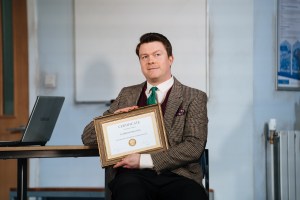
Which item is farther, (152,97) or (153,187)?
(152,97)

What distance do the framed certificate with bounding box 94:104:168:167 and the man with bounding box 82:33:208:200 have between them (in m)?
0.05

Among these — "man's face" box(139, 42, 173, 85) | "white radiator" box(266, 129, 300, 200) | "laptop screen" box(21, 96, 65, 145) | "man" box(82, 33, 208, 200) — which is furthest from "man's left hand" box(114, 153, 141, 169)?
"white radiator" box(266, 129, 300, 200)

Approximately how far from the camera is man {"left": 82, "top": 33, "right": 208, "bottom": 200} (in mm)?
2359

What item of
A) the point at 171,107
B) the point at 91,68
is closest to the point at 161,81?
the point at 171,107

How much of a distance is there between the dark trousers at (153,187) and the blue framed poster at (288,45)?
1960mm

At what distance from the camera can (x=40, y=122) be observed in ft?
9.29

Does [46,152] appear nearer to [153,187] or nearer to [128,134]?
[128,134]

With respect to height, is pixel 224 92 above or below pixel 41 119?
above

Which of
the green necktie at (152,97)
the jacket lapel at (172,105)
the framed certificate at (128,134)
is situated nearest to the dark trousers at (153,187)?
the framed certificate at (128,134)

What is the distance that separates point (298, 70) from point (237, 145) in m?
0.82

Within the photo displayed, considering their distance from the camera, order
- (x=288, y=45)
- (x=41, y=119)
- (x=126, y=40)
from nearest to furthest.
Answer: (x=41, y=119) → (x=126, y=40) → (x=288, y=45)

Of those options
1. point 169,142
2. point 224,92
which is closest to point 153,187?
point 169,142

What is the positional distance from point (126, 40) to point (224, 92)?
0.88 m

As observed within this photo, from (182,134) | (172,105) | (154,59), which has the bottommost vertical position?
(182,134)
